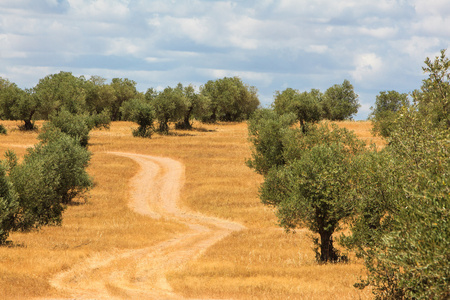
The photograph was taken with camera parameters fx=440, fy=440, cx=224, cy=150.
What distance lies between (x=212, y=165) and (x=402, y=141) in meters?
57.3

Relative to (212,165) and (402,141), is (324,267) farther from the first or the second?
(212,165)

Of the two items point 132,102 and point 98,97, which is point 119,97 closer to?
point 98,97

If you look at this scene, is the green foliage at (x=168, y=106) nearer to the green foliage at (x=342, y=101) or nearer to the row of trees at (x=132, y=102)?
the row of trees at (x=132, y=102)

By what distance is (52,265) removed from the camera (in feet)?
81.0

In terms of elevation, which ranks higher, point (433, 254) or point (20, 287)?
point (433, 254)

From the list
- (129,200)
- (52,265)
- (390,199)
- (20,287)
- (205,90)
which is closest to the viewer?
(390,199)

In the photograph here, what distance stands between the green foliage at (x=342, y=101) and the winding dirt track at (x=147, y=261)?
4566 inches

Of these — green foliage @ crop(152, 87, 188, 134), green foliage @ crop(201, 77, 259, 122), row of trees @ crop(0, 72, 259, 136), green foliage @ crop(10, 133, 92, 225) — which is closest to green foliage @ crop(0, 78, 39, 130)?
row of trees @ crop(0, 72, 259, 136)

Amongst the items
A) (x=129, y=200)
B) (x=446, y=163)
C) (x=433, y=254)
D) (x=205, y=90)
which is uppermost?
(x=205, y=90)

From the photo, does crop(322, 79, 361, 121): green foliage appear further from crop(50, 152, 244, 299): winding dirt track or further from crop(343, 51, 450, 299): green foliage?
crop(343, 51, 450, 299): green foliage

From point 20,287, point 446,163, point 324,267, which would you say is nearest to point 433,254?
point 446,163

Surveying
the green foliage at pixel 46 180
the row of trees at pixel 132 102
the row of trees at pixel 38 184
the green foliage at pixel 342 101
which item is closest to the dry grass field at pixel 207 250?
the row of trees at pixel 38 184

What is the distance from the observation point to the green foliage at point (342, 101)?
16138cm

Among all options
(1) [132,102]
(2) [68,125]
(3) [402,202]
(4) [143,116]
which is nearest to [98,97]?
(1) [132,102]
